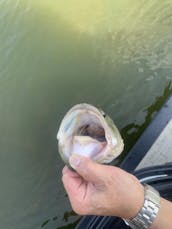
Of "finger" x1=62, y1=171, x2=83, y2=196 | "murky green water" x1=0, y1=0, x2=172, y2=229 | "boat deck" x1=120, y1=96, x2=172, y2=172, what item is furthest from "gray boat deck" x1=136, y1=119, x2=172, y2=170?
"finger" x1=62, y1=171, x2=83, y2=196

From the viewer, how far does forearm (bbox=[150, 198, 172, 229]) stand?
1.34 metres

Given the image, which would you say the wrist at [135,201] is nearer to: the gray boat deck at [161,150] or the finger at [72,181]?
the finger at [72,181]

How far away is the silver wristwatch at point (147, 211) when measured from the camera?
4.32 ft

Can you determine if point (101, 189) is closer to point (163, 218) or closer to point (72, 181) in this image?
point (72, 181)

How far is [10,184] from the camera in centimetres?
240

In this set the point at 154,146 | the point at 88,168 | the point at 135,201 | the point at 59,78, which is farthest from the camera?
the point at 59,78

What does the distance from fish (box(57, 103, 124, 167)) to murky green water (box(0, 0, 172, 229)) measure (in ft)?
3.41

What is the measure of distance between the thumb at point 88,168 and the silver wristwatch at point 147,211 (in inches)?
7.6

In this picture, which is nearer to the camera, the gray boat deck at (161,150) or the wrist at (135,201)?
the wrist at (135,201)

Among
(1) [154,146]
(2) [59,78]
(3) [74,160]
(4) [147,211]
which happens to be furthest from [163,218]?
(2) [59,78]

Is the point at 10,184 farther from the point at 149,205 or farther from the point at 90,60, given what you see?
the point at 149,205

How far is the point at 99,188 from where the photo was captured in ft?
4.06

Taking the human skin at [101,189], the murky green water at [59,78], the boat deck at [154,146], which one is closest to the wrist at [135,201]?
the human skin at [101,189]

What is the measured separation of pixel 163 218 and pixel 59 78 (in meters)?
1.51
